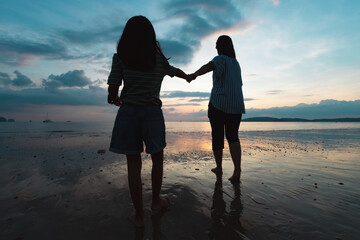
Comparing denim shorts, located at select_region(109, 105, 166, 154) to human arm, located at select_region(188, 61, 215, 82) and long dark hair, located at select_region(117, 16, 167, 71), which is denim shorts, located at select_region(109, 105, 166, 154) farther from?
human arm, located at select_region(188, 61, 215, 82)

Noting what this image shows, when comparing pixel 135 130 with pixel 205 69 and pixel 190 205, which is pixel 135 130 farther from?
pixel 205 69

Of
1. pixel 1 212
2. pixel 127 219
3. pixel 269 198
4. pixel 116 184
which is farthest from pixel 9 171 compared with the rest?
pixel 269 198

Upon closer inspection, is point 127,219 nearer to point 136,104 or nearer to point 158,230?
point 158,230

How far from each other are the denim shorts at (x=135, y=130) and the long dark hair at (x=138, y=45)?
0.49m

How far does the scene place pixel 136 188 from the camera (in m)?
2.11

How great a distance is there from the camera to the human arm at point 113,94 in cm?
214

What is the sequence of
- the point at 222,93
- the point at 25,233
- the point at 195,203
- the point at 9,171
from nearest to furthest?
1. the point at 25,233
2. the point at 195,203
3. the point at 222,93
4. the point at 9,171

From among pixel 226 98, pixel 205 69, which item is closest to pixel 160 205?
pixel 226 98

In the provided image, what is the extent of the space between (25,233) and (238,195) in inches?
103

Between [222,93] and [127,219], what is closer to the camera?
[127,219]

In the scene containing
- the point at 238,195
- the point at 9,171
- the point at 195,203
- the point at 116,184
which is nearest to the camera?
the point at 195,203

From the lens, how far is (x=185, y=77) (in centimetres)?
292

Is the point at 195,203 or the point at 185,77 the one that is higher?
the point at 185,77

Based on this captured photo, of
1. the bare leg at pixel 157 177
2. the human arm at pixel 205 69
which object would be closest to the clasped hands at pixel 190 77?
the human arm at pixel 205 69
